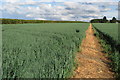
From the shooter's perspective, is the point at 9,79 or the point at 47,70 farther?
the point at 47,70

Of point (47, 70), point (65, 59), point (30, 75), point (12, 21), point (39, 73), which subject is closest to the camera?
point (30, 75)

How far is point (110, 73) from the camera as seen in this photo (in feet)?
21.5

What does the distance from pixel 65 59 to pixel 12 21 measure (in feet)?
196

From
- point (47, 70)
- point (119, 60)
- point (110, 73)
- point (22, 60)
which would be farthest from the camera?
point (119, 60)

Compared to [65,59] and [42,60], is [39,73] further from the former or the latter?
[65,59]

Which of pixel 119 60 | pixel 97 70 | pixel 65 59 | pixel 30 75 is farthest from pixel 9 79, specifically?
pixel 119 60

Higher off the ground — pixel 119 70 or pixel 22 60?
pixel 22 60

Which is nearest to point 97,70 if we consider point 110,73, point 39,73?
point 110,73

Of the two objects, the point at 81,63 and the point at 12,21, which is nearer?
the point at 81,63

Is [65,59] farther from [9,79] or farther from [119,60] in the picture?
[119,60]

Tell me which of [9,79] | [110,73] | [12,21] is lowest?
[110,73]

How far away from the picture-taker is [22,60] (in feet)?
13.0

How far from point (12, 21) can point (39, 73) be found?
61.3 metres

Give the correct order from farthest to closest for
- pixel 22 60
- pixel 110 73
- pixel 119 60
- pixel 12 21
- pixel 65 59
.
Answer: pixel 12 21 → pixel 119 60 → pixel 110 73 → pixel 65 59 → pixel 22 60
